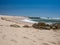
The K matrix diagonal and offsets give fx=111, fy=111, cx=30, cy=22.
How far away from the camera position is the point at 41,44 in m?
3.03

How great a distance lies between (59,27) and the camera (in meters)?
6.48

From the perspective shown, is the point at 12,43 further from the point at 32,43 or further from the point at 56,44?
the point at 56,44

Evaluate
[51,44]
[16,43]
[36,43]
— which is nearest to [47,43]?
[51,44]

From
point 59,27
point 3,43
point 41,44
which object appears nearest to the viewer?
point 3,43

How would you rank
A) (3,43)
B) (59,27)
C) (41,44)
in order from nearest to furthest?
(3,43), (41,44), (59,27)

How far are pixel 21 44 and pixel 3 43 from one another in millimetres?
459

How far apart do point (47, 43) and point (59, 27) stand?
3598 mm

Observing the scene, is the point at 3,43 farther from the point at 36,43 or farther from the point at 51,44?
the point at 51,44

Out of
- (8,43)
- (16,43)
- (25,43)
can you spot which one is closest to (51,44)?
(25,43)

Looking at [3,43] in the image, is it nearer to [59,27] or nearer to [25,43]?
[25,43]

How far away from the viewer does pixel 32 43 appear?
301 centimetres

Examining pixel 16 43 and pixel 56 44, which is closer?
pixel 16 43

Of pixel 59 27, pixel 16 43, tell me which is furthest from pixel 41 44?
pixel 59 27

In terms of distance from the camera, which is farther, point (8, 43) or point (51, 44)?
point (51, 44)
